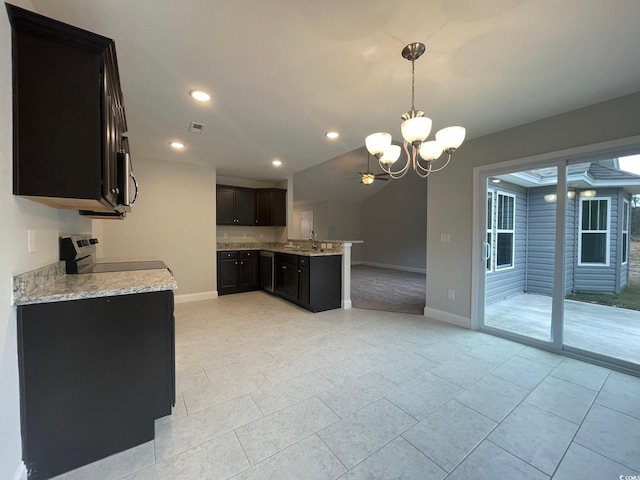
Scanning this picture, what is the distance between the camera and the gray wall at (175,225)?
14.3 ft

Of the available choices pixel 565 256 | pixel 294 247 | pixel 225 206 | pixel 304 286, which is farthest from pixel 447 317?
pixel 225 206

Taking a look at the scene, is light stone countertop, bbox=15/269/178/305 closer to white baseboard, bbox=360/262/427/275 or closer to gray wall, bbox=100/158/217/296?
gray wall, bbox=100/158/217/296

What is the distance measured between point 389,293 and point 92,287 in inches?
200

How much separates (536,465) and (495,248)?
336 cm

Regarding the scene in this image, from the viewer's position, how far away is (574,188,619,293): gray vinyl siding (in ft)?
9.53

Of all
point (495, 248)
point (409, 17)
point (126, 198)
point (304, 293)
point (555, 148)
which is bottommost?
point (304, 293)

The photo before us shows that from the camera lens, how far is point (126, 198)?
1.90 meters

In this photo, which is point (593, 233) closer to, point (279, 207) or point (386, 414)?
point (386, 414)

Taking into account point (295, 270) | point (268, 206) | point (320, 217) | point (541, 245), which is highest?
point (320, 217)

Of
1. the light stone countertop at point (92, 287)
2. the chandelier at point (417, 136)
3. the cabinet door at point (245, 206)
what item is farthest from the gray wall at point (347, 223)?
the light stone countertop at point (92, 287)

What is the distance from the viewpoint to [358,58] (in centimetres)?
187

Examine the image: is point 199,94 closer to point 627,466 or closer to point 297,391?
point 297,391

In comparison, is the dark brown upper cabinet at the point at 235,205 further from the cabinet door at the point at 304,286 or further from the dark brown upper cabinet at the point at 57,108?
the dark brown upper cabinet at the point at 57,108

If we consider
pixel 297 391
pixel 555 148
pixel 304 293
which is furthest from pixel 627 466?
pixel 304 293
